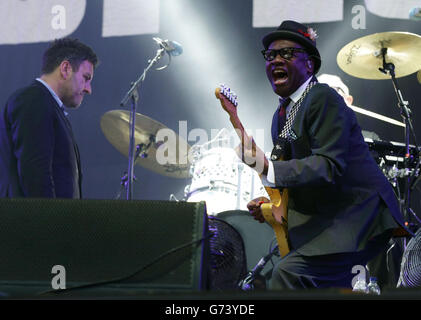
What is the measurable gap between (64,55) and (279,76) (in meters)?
1.89

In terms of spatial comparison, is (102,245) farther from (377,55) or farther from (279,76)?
(377,55)

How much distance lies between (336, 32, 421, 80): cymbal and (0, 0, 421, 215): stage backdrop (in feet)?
1.55

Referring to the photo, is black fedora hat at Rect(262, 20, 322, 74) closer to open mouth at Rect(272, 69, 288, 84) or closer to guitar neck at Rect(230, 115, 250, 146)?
open mouth at Rect(272, 69, 288, 84)

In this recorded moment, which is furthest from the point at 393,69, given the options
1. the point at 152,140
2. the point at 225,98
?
the point at 225,98

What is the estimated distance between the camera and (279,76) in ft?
9.57

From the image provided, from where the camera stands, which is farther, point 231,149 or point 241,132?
point 231,149

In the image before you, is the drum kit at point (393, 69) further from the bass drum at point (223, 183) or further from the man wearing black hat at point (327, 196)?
the man wearing black hat at point (327, 196)

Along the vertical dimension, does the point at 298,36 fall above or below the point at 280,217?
above

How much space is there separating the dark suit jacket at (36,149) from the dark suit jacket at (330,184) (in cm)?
151

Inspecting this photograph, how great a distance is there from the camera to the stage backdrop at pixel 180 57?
19.2ft

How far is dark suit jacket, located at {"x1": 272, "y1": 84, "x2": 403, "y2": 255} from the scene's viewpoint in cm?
242

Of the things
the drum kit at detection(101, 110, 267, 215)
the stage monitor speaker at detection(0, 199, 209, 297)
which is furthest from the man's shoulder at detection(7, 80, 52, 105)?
the stage monitor speaker at detection(0, 199, 209, 297)

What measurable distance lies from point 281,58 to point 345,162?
74 centimetres
